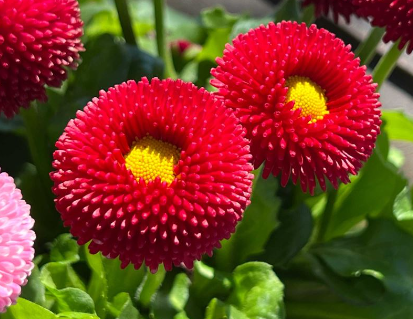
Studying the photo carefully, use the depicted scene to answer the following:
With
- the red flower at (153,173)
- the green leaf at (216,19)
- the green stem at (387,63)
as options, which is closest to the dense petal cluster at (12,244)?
the red flower at (153,173)

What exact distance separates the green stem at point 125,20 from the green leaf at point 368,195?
391mm

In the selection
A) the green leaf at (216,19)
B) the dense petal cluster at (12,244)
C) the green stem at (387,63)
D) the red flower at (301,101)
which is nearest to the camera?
the dense petal cluster at (12,244)

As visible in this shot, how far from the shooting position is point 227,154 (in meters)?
0.46

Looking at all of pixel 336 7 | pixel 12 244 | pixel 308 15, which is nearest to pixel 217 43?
pixel 308 15

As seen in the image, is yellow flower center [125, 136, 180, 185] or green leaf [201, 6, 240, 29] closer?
yellow flower center [125, 136, 180, 185]

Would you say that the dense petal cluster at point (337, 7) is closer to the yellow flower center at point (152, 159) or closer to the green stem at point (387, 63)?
the green stem at point (387, 63)

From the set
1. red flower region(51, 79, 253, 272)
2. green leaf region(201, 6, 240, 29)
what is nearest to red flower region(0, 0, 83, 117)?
red flower region(51, 79, 253, 272)

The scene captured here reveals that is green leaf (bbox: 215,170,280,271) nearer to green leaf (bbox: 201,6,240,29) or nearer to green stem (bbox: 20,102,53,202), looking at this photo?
green stem (bbox: 20,102,53,202)

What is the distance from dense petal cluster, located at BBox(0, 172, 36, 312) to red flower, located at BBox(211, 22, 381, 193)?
0.21 m

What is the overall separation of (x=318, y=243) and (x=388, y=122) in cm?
24

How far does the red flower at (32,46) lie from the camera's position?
516 millimetres

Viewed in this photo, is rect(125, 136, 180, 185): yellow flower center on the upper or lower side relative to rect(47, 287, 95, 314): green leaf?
upper

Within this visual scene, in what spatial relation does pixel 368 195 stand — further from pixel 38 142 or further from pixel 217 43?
pixel 38 142

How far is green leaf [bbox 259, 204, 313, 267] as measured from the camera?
28.6 inches
